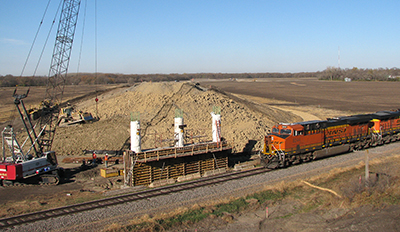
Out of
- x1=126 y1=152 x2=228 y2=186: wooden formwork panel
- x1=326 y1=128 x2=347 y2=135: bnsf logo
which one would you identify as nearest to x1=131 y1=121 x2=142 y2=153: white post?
x1=126 y1=152 x2=228 y2=186: wooden formwork panel

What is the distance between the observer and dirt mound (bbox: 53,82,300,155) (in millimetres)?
37500

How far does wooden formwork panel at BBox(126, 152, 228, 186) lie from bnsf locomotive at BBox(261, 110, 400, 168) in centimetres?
435

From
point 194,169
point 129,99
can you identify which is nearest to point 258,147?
point 194,169

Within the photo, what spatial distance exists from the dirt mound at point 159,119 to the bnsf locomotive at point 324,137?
7.21 m

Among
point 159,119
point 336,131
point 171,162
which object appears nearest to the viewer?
point 171,162

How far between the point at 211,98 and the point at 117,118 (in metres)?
13.9

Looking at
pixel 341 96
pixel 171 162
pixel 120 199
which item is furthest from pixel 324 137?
pixel 341 96

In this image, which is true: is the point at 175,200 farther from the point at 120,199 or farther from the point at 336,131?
the point at 336,131

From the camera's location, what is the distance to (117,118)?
145 feet

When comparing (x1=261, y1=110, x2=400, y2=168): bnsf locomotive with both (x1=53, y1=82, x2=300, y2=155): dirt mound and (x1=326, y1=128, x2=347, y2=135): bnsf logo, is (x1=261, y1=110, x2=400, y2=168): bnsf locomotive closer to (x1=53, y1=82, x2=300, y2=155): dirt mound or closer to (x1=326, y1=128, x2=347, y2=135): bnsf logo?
(x1=326, y1=128, x2=347, y2=135): bnsf logo

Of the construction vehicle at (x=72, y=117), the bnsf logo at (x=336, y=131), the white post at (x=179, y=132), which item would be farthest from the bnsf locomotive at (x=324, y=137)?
the construction vehicle at (x=72, y=117)

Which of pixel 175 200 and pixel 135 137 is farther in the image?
pixel 135 137

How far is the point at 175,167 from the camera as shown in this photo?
2680 cm

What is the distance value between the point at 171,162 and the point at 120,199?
6.33 meters
